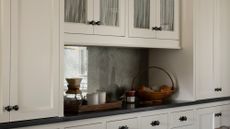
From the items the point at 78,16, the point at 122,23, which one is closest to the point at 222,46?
the point at 122,23

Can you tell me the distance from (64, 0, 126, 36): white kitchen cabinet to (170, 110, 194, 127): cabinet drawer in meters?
0.93

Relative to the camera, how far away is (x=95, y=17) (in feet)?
9.16

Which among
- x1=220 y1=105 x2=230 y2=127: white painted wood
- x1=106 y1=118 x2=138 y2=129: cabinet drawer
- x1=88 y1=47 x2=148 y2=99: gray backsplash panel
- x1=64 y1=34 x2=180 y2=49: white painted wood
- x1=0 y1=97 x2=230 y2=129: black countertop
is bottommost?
x1=220 y1=105 x2=230 y2=127: white painted wood

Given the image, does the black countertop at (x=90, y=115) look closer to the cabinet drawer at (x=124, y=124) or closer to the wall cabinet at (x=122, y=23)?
the cabinet drawer at (x=124, y=124)

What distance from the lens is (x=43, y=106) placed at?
2328mm

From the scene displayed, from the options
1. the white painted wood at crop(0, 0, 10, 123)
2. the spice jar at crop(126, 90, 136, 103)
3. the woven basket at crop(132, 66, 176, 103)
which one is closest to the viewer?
the white painted wood at crop(0, 0, 10, 123)

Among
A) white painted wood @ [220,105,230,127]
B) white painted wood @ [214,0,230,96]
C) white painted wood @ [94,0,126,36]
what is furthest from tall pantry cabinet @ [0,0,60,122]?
white painted wood @ [220,105,230,127]

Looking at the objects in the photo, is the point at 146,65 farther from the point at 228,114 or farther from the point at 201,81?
the point at 228,114

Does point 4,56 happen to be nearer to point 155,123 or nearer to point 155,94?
point 155,123

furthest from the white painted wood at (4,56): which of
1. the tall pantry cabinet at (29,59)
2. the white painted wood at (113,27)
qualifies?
the white painted wood at (113,27)

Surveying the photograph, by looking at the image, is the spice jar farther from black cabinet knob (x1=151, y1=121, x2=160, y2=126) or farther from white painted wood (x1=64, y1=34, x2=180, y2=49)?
white painted wood (x1=64, y1=34, x2=180, y2=49)

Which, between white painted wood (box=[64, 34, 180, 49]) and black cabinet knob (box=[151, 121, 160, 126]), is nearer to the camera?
white painted wood (box=[64, 34, 180, 49])

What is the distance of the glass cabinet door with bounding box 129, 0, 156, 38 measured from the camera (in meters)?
3.10

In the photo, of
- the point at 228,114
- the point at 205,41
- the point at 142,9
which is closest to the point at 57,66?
the point at 142,9
